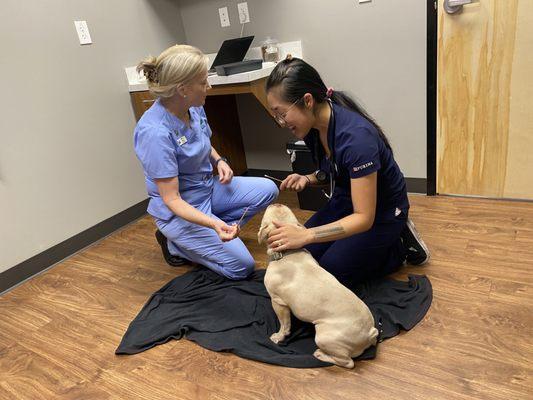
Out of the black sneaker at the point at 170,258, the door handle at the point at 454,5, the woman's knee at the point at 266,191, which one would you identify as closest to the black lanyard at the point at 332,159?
the woman's knee at the point at 266,191

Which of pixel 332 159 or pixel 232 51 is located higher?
pixel 232 51

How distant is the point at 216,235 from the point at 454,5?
1.53 m

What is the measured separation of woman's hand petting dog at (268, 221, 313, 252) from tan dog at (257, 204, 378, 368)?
0.08 feet

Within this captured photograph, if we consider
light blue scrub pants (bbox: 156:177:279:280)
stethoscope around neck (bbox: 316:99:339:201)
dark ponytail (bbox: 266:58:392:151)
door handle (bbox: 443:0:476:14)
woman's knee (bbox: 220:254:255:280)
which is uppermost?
door handle (bbox: 443:0:476:14)

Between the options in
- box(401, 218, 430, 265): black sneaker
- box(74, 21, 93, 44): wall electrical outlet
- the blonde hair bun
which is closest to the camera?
the blonde hair bun

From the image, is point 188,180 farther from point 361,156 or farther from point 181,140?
point 361,156

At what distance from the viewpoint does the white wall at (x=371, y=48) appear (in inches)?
81.6

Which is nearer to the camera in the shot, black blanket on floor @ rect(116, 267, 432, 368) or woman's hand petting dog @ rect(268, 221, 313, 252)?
woman's hand petting dog @ rect(268, 221, 313, 252)

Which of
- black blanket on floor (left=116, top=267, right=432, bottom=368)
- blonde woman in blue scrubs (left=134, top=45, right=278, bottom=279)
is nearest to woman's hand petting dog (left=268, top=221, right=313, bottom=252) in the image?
blonde woman in blue scrubs (left=134, top=45, right=278, bottom=279)

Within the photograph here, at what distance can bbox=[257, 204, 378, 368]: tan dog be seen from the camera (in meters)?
1.20

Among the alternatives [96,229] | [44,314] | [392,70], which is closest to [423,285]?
[392,70]

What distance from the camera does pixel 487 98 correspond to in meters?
1.98

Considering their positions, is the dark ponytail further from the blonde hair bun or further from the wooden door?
the wooden door

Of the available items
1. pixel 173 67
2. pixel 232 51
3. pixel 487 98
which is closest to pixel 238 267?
pixel 173 67
